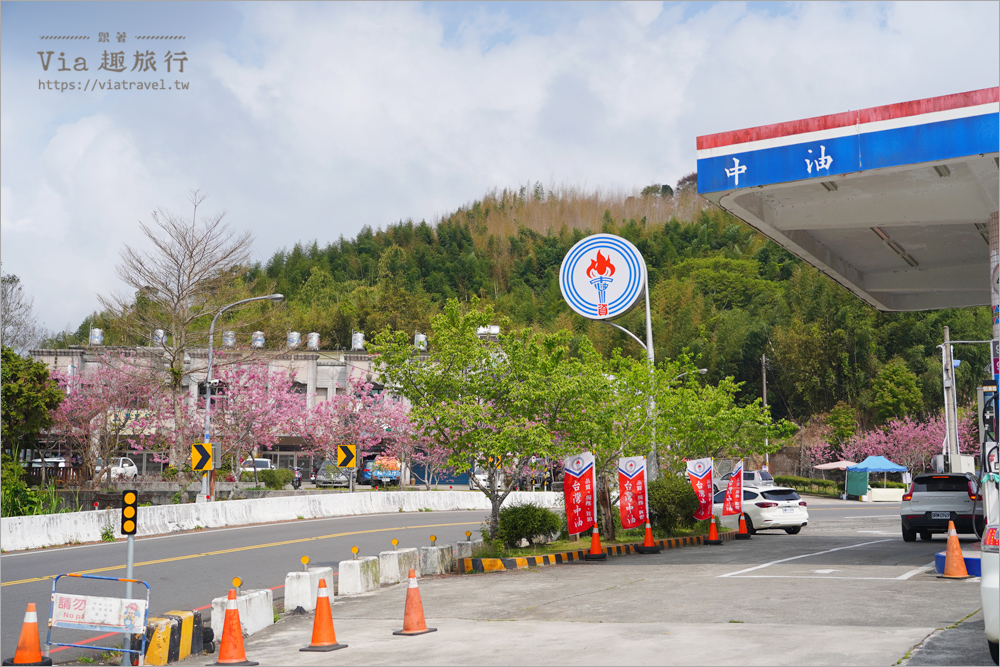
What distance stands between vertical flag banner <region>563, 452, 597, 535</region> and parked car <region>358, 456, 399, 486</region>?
36869mm

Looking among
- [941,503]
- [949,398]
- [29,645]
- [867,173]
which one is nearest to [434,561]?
[29,645]

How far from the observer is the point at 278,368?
206ft

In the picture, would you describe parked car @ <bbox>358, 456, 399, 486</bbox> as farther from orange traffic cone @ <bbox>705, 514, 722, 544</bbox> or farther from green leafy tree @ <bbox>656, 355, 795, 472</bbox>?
orange traffic cone @ <bbox>705, 514, 722, 544</bbox>

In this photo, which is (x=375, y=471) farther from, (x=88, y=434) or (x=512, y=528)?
(x=512, y=528)

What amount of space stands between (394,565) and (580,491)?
495 centimetres

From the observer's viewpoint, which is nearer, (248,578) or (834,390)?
(248,578)

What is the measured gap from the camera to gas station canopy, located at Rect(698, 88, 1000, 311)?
14.5m

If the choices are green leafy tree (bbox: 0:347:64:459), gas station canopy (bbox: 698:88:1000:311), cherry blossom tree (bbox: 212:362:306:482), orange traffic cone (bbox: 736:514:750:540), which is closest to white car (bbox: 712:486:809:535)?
orange traffic cone (bbox: 736:514:750:540)

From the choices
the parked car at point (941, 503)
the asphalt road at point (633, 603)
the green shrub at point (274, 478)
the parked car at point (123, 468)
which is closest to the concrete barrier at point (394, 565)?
the asphalt road at point (633, 603)

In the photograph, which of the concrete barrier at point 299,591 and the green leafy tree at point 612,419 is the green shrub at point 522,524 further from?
the concrete barrier at point 299,591

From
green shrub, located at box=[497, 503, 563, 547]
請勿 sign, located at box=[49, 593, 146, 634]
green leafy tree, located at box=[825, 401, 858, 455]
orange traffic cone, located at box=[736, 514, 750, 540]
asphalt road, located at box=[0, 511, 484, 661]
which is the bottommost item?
orange traffic cone, located at box=[736, 514, 750, 540]

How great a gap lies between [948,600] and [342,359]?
56.6m

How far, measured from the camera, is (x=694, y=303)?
304 ft

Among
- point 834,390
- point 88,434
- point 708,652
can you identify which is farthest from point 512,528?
point 834,390
